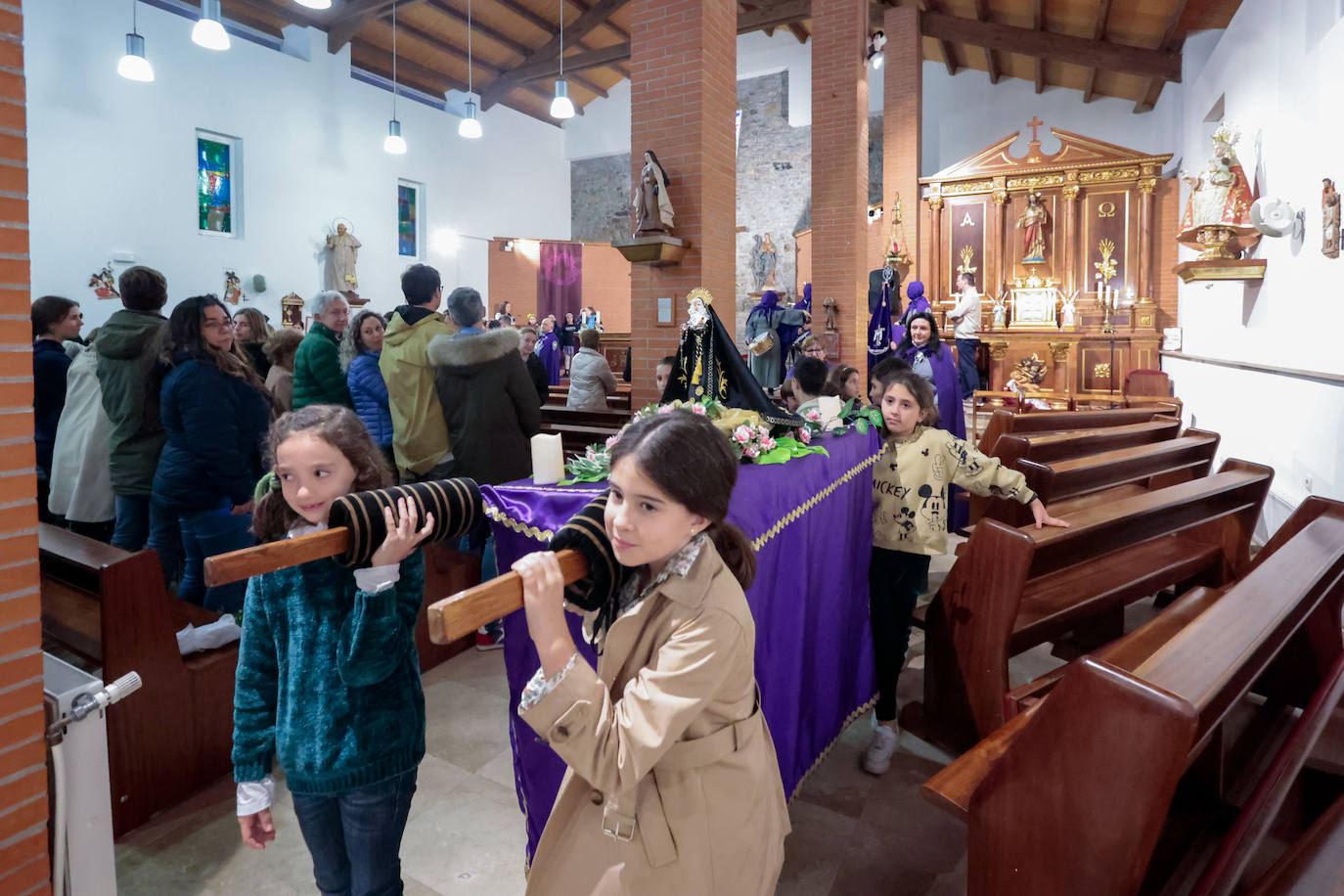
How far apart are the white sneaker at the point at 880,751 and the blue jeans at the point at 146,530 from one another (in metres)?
2.77

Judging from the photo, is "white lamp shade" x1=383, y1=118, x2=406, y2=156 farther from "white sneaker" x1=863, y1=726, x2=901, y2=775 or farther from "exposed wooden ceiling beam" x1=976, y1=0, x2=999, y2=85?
"white sneaker" x1=863, y1=726, x2=901, y2=775

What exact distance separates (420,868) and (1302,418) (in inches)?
216

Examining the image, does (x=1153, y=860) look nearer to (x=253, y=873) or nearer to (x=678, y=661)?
(x=678, y=661)

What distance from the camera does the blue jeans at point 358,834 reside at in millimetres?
1470

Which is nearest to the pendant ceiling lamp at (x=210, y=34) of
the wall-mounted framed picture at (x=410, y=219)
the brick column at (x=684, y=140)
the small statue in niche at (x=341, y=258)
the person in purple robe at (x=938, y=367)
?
the small statue in niche at (x=341, y=258)

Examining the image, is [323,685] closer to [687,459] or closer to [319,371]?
[687,459]

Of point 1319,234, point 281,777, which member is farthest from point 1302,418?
point 281,777

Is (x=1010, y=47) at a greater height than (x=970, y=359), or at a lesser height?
greater

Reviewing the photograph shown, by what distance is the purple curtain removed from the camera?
17047 millimetres

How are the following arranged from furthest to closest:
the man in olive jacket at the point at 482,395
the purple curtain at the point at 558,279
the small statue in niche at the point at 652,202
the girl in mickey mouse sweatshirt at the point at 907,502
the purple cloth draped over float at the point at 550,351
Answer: the purple curtain at the point at 558,279, the purple cloth draped over float at the point at 550,351, the small statue in niche at the point at 652,202, the man in olive jacket at the point at 482,395, the girl in mickey mouse sweatshirt at the point at 907,502

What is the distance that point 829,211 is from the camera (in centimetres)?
854

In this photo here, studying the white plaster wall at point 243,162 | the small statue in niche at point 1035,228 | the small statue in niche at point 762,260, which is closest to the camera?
the white plaster wall at point 243,162

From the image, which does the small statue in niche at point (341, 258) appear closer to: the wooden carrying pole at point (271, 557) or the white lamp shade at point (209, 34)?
the white lamp shade at point (209, 34)

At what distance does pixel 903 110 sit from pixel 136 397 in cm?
1104
